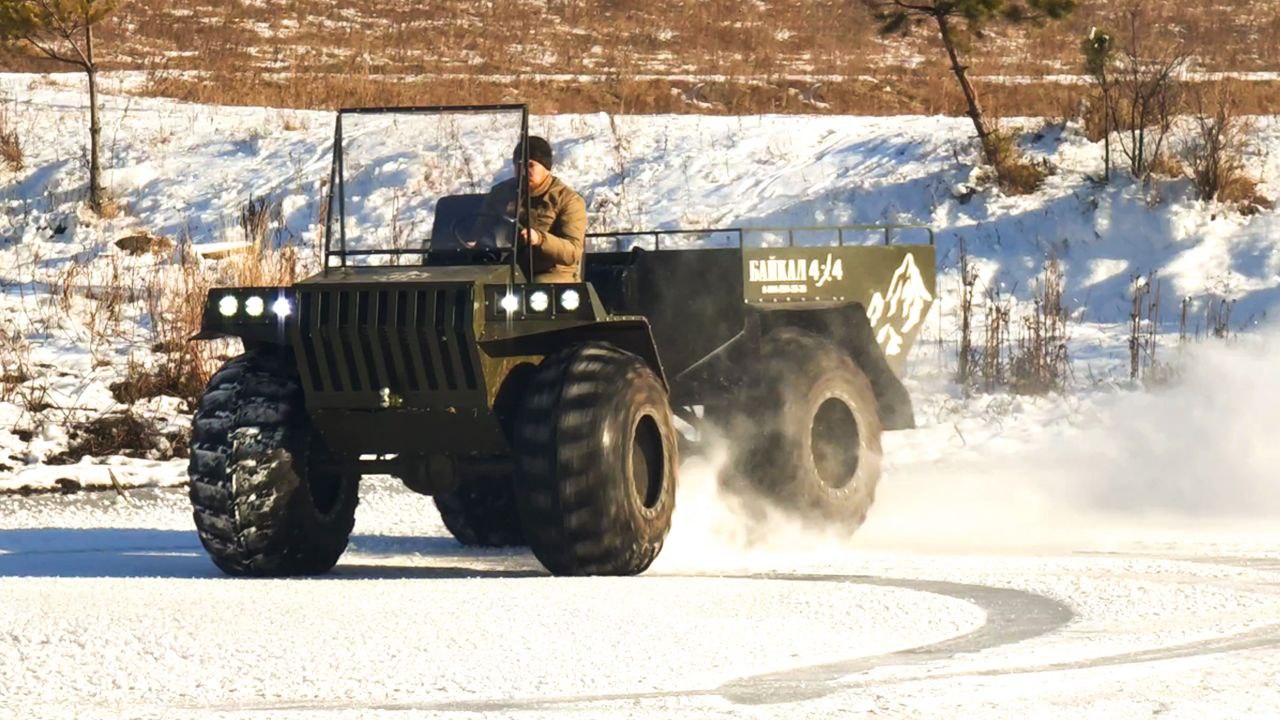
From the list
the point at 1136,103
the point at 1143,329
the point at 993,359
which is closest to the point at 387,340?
the point at 993,359

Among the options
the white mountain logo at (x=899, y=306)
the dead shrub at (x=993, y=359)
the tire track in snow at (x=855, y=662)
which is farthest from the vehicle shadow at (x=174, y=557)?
the dead shrub at (x=993, y=359)

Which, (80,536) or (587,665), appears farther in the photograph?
(80,536)

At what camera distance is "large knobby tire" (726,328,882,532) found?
11.5 metres

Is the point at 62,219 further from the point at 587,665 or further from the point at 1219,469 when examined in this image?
the point at 587,665

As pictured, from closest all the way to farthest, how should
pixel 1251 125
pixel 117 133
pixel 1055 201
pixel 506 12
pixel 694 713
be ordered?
pixel 694 713, pixel 1055 201, pixel 1251 125, pixel 117 133, pixel 506 12

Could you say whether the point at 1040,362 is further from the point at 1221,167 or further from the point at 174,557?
the point at 174,557

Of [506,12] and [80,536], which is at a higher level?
[506,12]

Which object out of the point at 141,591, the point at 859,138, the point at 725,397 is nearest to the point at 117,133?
the point at 859,138

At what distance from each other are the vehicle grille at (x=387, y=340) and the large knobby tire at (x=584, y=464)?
41cm

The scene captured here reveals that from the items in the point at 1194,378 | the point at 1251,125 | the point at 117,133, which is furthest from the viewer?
the point at 117,133

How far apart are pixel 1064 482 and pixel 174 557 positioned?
6.35 metres

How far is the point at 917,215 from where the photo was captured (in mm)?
24297

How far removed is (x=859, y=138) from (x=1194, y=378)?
1111cm

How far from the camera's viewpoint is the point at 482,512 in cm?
1171
